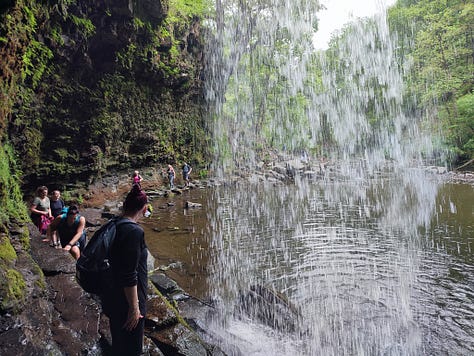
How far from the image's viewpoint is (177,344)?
12.1ft

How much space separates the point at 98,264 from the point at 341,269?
6.16 meters

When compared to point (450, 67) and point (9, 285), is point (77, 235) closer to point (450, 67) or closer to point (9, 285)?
point (9, 285)

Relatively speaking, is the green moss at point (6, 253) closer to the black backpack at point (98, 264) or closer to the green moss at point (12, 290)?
the green moss at point (12, 290)

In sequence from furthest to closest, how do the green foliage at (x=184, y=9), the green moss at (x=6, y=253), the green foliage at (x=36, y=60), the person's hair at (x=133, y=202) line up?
the green foliage at (x=184, y=9) < the green foliage at (x=36, y=60) < the green moss at (x=6, y=253) < the person's hair at (x=133, y=202)

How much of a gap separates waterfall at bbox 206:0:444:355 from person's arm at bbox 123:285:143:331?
2.31m

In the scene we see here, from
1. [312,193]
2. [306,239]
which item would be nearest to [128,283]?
[306,239]

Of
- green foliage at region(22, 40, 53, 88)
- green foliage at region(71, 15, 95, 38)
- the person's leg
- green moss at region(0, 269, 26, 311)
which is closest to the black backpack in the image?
the person's leg

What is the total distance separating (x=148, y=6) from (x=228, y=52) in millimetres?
11774

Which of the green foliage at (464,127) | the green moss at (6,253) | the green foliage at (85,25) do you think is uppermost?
the green foliage at (85,25)

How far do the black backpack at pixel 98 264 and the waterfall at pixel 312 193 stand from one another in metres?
2.71

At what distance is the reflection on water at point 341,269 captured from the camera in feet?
15.6

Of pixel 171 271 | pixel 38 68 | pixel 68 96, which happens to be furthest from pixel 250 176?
pixel 171 271

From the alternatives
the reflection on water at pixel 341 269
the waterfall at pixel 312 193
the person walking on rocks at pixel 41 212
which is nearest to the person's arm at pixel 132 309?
the waterfall at pixel 312 193

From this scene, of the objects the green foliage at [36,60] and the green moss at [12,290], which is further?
the green foliage at [36,60]
